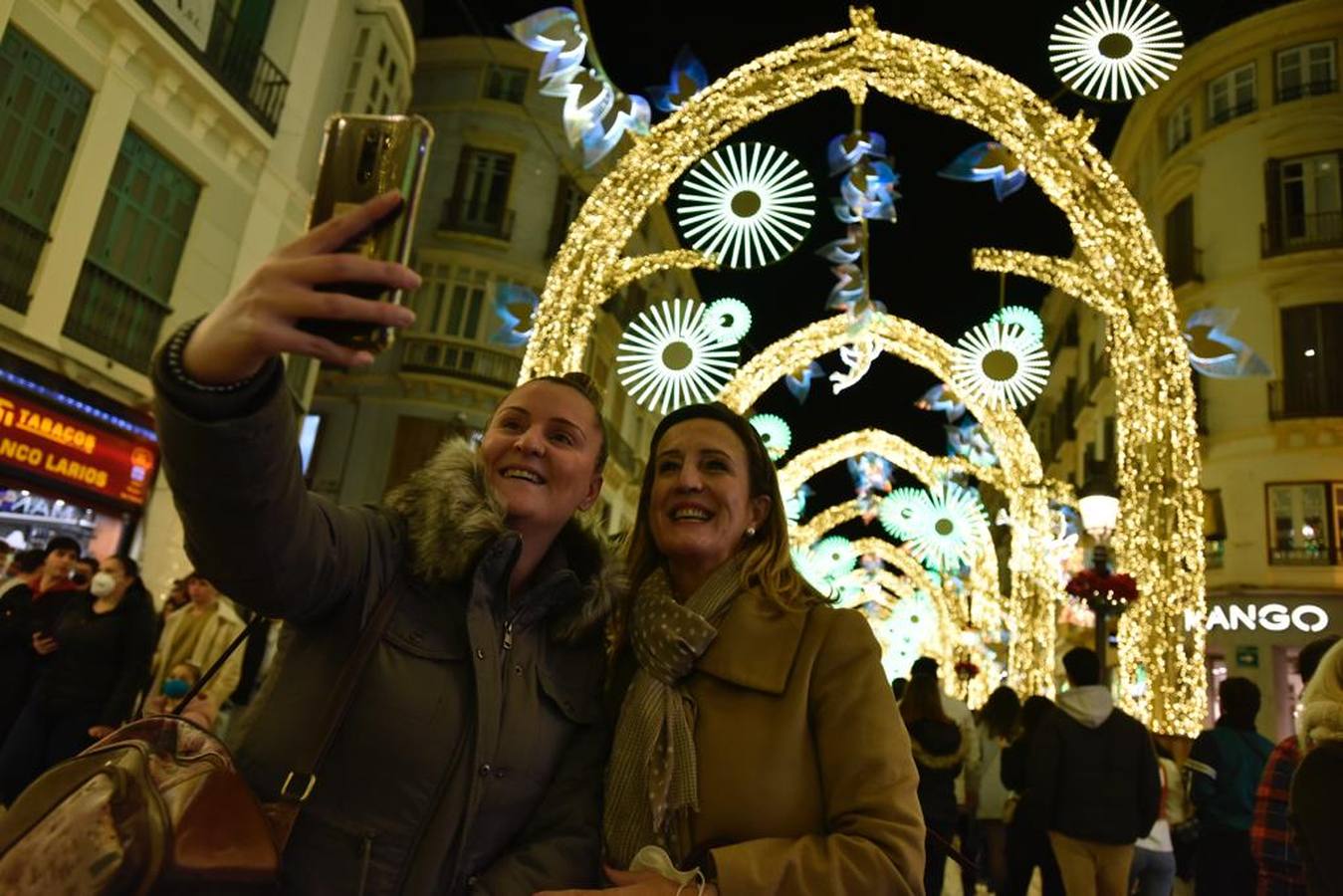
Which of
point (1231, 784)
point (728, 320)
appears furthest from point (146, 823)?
point (728, 320)

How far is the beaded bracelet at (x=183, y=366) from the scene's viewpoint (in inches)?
49.2

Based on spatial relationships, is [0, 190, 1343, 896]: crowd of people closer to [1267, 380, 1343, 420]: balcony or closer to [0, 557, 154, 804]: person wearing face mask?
[0, 557, 154, 804]: person wearing face mask

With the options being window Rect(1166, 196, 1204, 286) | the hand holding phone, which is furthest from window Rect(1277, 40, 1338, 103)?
the hand holding phone

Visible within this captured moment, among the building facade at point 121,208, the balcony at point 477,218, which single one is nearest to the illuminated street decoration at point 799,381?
the building facade at point 121,208

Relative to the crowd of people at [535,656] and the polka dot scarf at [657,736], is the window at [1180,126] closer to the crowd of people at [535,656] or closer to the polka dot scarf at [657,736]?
the crowd of people at [535,656]

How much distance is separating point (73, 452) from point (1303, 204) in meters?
24.9

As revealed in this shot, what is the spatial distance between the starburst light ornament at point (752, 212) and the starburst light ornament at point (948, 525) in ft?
33.0

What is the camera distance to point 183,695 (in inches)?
200

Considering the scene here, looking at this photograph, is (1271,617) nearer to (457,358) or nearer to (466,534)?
(457,358)

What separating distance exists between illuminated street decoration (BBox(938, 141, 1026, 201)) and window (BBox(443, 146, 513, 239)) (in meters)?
16.8

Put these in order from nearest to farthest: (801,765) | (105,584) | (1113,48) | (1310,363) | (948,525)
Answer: (801,765), (105,584), (1113,48), (948,525), (1310,363)

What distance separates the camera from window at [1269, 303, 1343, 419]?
788 inches

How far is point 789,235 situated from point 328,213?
23.1 ft

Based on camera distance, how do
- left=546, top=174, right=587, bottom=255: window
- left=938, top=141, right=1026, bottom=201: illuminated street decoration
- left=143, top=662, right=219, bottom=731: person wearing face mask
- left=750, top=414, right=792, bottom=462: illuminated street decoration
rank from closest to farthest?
left=143, top=662, right=219, bottom=731: person wearing face mask, left=938, top=141, right=1026, bottom=201: illuminated street decoration, left=750, top=414, right=792, bottom=462: illuminated street decoration, left=546, top=174, right=587, bottom=255: window
